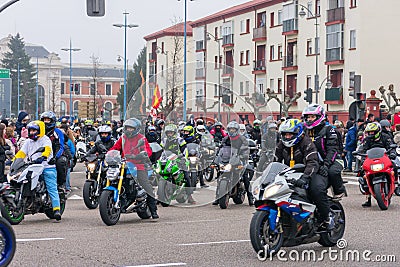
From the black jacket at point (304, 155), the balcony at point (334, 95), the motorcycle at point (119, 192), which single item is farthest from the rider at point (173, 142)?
the balcony at point (334, 95)

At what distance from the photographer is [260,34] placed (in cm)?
6462

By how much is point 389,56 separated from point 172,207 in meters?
38.7

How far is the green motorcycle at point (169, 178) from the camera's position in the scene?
16641mm

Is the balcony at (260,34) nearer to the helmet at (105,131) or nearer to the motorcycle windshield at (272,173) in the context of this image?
the helmet at (105,131)

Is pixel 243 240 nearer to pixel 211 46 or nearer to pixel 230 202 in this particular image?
pixel 230 202

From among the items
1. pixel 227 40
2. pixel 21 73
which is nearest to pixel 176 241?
pixel 227 40

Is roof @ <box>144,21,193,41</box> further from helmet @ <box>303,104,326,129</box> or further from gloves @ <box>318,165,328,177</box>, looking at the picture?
gloves @ <box>318,165,328,177</box>

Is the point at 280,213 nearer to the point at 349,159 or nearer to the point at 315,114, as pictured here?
the point at 315,114

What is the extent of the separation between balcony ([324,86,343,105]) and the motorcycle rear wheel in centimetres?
3900

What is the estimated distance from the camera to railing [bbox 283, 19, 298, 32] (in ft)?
197

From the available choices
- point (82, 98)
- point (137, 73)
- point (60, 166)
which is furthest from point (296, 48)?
point (82, 98)

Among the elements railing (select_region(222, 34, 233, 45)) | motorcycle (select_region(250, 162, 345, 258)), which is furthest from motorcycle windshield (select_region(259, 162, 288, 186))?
railing (select_region(222, 34, 233, 45))

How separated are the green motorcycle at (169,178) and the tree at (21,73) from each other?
103 metres

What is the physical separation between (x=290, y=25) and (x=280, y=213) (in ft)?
169
